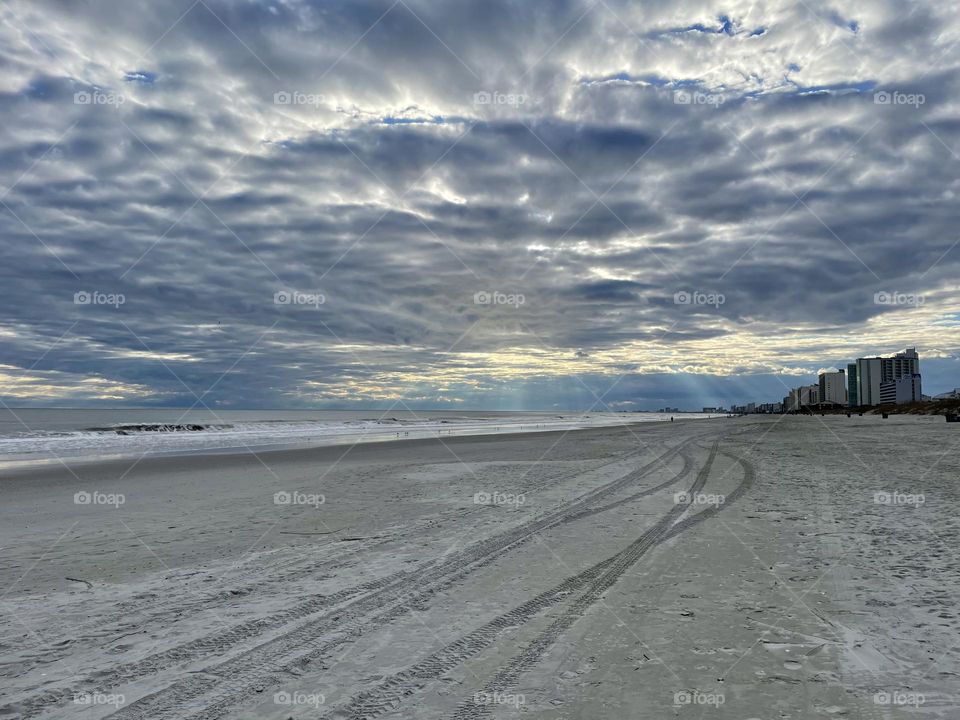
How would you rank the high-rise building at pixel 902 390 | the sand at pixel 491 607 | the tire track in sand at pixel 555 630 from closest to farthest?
the tire track in sand at pixel 555 630
the sand at pixel 491 607
the high-rise building at pixel 902 390

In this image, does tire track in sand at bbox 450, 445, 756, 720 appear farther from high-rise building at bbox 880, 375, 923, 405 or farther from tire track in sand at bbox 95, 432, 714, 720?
high-rise building at bbox 880, 375, 923, 405

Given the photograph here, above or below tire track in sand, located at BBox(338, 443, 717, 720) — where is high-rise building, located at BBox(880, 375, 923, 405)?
above

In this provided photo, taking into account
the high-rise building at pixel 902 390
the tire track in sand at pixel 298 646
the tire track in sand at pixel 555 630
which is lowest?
the tire track in sand at pixel 298 646

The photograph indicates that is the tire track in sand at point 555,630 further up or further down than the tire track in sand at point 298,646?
further up

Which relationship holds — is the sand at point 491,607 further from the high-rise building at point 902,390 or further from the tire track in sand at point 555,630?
the high-rise building at point 902,390

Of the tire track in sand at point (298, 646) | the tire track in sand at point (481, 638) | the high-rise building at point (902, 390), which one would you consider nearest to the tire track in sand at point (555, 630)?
the tire track in sand at point (481, 638)

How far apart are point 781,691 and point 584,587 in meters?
2.56

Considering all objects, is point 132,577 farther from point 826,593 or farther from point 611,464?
point 611,464

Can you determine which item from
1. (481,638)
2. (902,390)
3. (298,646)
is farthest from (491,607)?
(902,390)

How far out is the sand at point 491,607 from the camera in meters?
4.13

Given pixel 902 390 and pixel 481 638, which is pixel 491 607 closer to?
pixel 481 638

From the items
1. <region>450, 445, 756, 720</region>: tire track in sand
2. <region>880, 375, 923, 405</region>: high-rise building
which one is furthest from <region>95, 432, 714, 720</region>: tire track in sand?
Result: <region>880, 375, 923, 405</region>: high-rise building

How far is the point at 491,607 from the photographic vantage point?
5.86 meters

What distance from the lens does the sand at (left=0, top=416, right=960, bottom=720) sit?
13.5 ft
